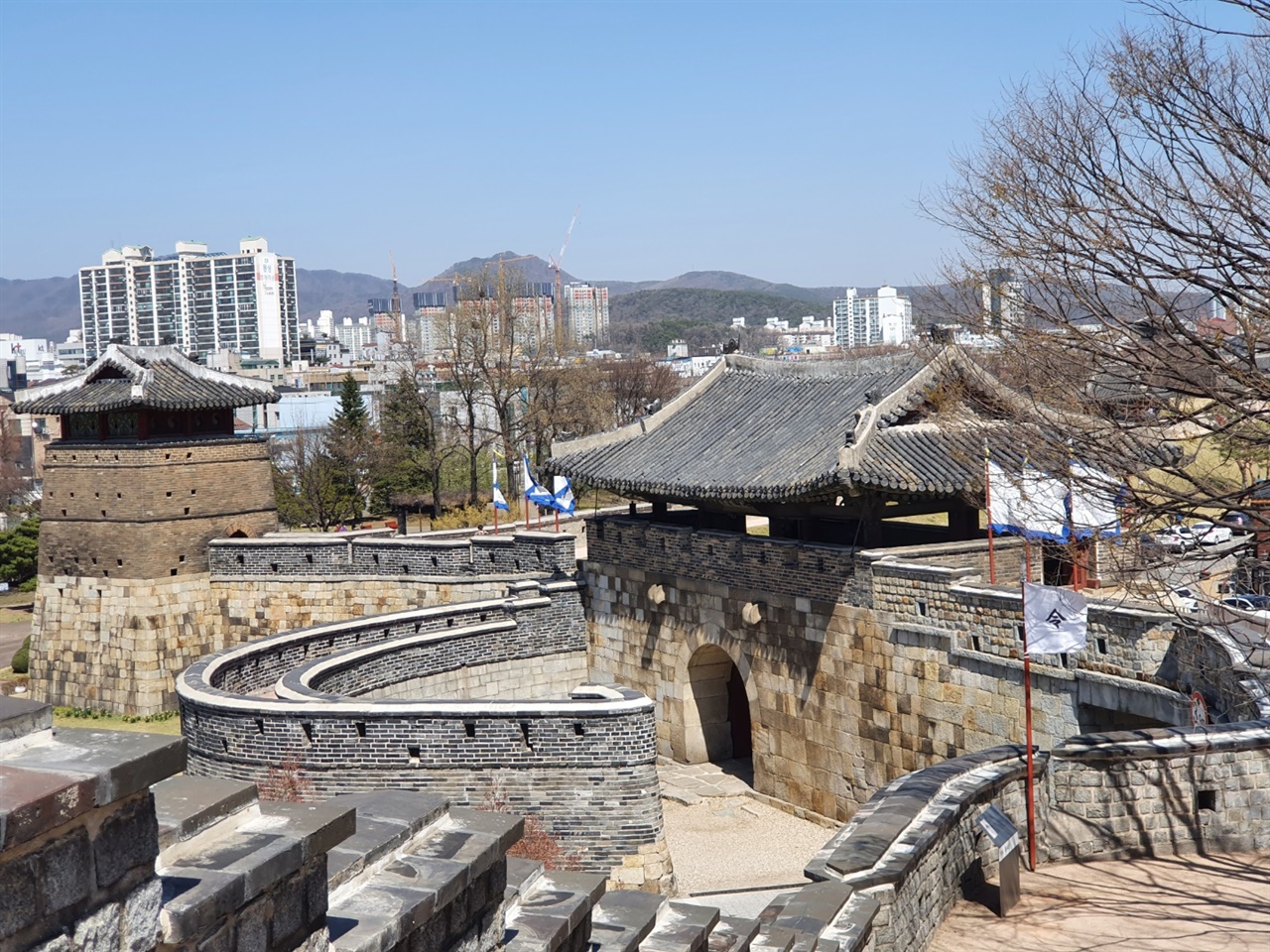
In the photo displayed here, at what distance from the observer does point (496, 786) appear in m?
13.8

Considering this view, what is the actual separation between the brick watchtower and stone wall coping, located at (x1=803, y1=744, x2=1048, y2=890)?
1870 cm

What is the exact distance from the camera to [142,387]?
25.0m

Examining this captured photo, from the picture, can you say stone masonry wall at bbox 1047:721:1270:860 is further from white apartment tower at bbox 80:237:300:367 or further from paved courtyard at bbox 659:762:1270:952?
white apartment tower at bbox 80:237:300:367

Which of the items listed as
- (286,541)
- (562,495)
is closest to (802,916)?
(562,495)

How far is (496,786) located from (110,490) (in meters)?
14.8

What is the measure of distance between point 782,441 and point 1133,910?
10194mm

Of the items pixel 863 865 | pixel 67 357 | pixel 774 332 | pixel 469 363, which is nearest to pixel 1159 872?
pixel 863 865

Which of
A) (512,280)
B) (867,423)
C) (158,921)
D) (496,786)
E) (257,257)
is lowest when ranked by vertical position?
(496,786)

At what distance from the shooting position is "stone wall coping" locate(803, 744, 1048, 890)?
26.9 feet

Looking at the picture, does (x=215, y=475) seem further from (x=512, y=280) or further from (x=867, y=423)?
(x=512, y=280)

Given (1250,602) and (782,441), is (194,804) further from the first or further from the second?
(1250,602)

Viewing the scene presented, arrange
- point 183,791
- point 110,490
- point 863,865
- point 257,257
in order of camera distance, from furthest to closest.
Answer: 1. point 257,257
2. point 110,490
3. point 863,865
4. point 183,791


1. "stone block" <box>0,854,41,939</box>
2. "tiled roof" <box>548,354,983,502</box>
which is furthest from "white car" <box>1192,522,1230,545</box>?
"stone block" <box>0,854,41,939</box>

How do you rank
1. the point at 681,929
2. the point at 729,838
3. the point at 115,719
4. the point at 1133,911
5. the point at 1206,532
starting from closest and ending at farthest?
the point at 681,929, the point at 1133,911, the point at 1206,532, the point at 729,838, the point at 115,719
